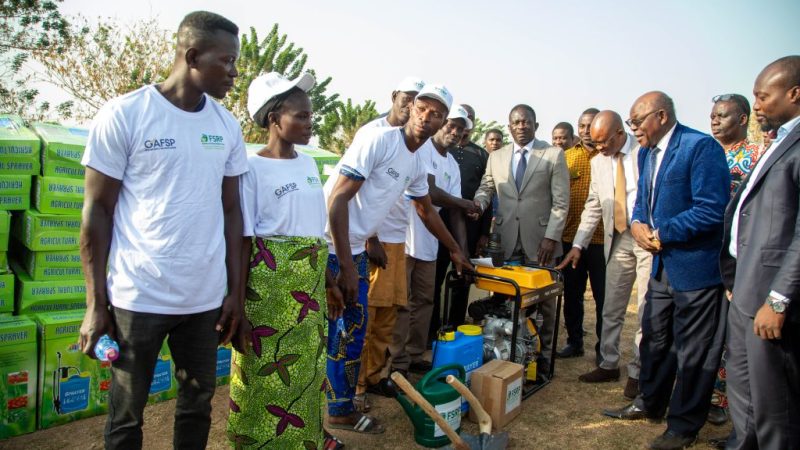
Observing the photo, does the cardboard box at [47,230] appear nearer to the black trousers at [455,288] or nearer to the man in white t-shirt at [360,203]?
the man in white t-shirt at [360,203]

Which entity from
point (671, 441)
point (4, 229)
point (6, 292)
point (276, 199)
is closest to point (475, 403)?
point (671, 441)

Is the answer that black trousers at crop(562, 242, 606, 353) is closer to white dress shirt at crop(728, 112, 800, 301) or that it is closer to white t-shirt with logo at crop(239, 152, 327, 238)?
white dress shirt at crop(728, 112, 800, 301)

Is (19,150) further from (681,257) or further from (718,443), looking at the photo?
(718,443)

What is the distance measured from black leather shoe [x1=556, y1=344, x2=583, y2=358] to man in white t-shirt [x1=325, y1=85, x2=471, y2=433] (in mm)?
2582

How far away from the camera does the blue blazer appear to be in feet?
11.0

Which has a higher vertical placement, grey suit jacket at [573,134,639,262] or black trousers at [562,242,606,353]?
grey suit jacket at [573,134,639,262]

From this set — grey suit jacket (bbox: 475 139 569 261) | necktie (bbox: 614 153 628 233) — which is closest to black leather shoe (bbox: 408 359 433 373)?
grey suit jacket (bbox: 475 139 569 261)

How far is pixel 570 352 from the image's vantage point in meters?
5.52

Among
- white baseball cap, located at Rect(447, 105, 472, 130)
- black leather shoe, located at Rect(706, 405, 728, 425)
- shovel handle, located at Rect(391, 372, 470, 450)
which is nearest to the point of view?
shovel handle, located at Rect(391, 372, 470, 450)

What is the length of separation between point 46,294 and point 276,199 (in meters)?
2.17

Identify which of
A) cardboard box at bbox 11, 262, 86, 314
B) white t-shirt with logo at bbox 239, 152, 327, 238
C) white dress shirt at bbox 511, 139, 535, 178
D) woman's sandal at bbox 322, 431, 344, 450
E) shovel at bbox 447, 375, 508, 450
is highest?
white dress shirt at bbox 511, 139, 535, 178

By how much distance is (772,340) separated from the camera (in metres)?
2.60

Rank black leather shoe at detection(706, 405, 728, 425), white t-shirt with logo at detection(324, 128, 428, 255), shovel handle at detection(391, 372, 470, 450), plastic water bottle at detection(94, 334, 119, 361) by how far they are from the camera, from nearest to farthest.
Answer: plastic water bottle at detection(94, 334, 119, 361)
shovel handle at detection(391, 372, 470, 450)
white t-shirt with logo at detection(324, 128, 428, 255)
black leather shoe at detection(706, 405, 728, 425)

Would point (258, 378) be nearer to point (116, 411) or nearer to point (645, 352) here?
point (116, 411)
